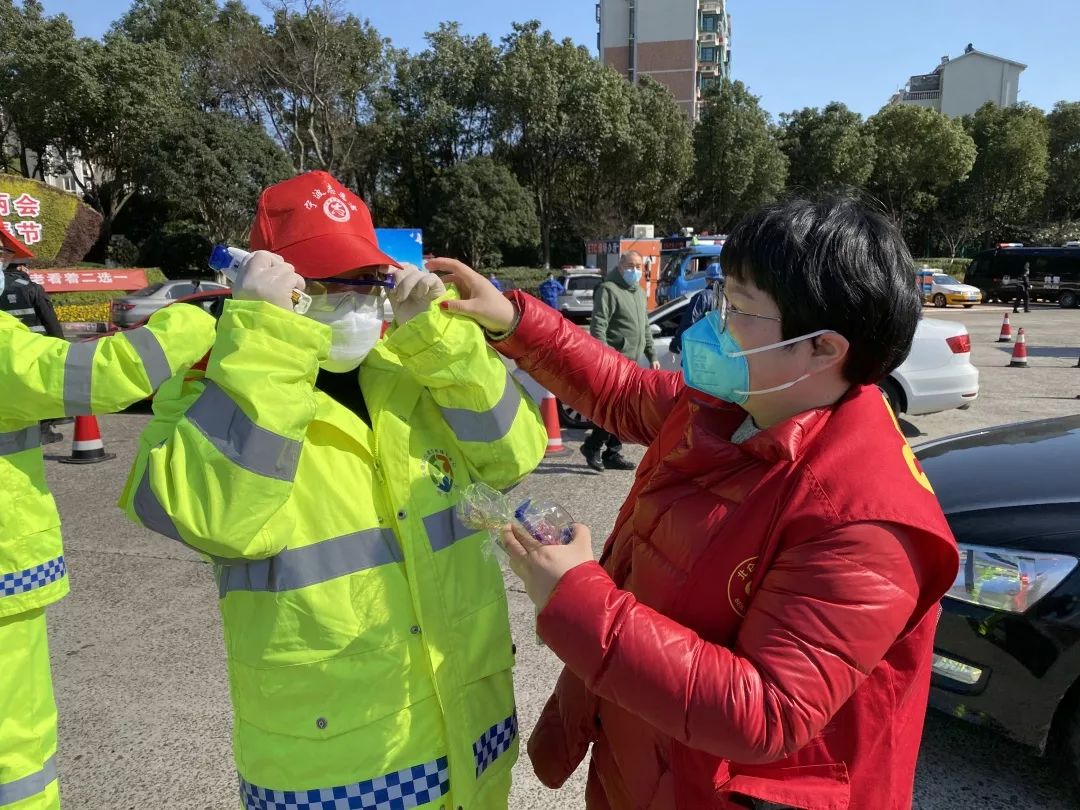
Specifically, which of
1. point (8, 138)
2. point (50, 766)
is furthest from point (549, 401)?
point (8, 138)

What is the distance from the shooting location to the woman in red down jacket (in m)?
1.05

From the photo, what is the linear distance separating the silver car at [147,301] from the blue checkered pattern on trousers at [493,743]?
45.2 feet

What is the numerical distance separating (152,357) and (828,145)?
4277 cm

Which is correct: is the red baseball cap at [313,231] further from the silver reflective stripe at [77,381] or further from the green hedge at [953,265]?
the green hedge at [953,265]

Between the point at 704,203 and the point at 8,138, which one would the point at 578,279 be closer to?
the point at 704,203

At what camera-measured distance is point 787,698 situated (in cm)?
103

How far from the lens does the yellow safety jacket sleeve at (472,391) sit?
150 cm

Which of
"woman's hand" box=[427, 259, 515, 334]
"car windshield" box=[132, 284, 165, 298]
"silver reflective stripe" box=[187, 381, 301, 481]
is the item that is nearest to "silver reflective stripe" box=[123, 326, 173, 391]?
"woman's hand" box=[427, 259, 515, 334]

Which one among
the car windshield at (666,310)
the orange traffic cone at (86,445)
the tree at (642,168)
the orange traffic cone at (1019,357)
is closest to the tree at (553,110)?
the tree at (642,168)

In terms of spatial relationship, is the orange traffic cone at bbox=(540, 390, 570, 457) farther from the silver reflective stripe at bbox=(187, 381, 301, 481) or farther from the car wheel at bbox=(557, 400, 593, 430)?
the silver reflective stripe at bbox=(187, 381, 301, 481)

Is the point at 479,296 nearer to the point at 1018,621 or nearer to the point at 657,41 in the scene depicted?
the point at 1018,621

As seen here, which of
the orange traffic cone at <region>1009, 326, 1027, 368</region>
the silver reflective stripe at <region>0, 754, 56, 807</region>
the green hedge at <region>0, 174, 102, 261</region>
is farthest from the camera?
the green hedge at <region>0, 174, 102, 261</region>

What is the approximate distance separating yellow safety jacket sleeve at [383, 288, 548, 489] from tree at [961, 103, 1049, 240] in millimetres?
47798

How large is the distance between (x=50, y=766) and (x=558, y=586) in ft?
6.75
